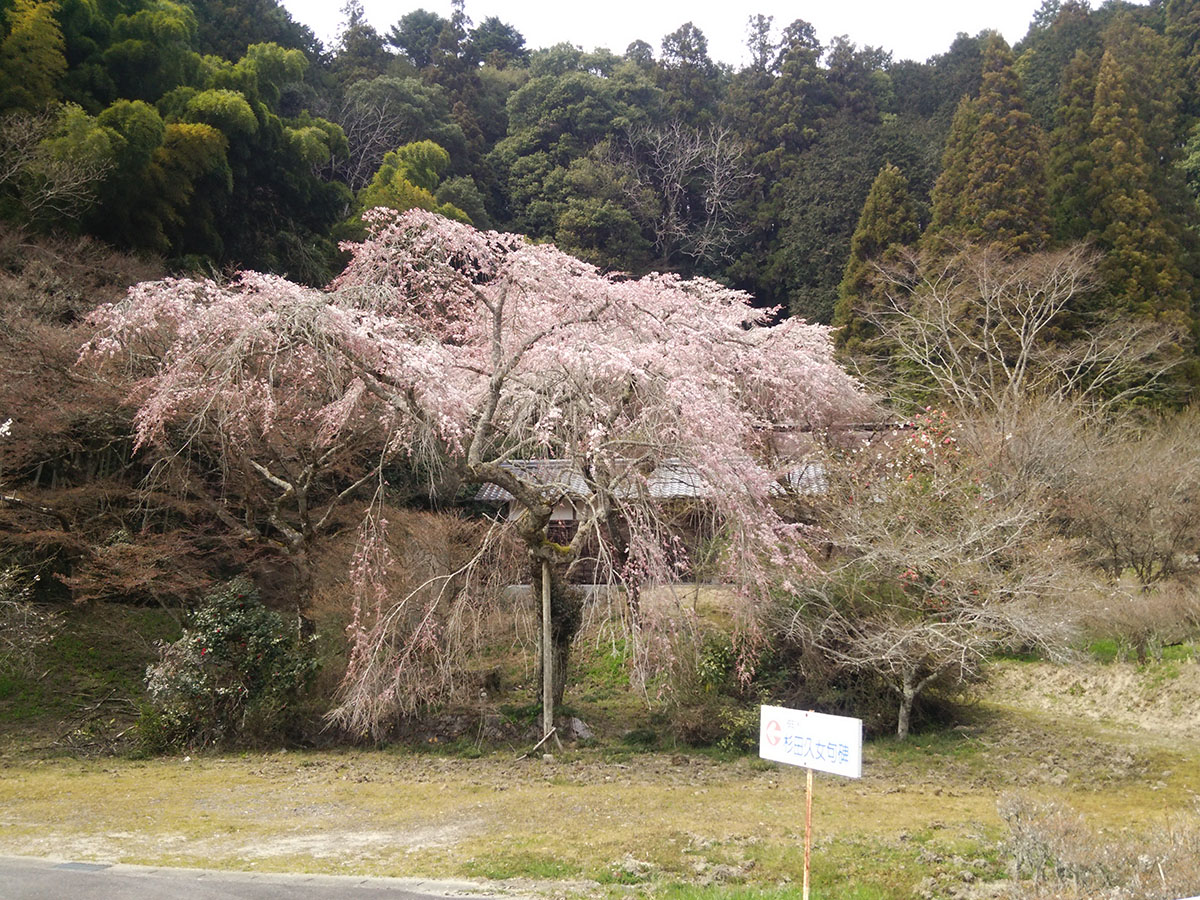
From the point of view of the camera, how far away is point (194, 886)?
4.55 metres

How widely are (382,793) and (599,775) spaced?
1.87 metres

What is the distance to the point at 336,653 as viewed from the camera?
959 centimetres

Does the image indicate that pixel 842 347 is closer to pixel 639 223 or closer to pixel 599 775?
pixel 639 223

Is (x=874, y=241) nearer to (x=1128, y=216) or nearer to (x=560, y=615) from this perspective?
(x=1128, y=216)

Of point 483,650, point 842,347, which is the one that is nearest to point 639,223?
point 842,347

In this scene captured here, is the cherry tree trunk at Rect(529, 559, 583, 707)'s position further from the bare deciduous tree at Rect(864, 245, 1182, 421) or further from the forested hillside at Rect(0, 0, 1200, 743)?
the bare deciduous tree at Rect(864, 245, 1182, 421)

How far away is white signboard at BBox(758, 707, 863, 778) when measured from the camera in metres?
3.70

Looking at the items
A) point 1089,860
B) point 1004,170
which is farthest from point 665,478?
point 1004,170

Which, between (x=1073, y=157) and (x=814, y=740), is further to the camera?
(x=1073, y=157)

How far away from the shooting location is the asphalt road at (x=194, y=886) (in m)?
4.36

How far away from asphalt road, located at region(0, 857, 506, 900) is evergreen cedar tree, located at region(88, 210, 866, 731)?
116 inches

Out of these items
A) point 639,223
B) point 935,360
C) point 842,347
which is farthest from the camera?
point 639,223

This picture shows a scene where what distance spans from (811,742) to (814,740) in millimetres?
23

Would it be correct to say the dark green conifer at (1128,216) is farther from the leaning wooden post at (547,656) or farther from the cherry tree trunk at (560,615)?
the leaning wooden post at (547,656)
